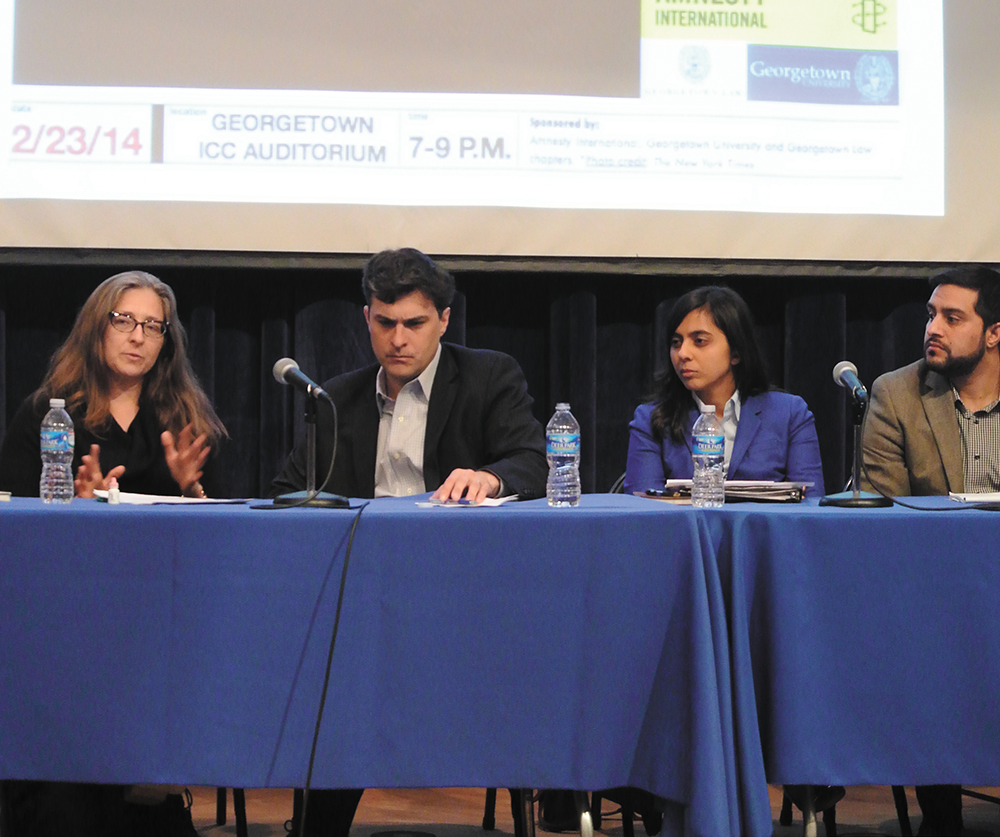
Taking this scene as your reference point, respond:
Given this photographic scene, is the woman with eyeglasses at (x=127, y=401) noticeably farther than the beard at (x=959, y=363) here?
No

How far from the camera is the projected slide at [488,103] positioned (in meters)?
3.36

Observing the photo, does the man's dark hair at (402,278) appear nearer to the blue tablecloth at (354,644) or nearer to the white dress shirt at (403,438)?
the white dress shirt at (403,438)

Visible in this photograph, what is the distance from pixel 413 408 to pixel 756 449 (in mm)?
934

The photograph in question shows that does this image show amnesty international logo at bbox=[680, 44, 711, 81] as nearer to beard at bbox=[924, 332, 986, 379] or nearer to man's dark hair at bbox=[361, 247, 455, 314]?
beard at bbox=[924, 332, 986, 379]

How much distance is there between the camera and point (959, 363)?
2.69 meters

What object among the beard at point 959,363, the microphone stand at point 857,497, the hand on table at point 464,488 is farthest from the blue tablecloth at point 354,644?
the beard at point 959,363

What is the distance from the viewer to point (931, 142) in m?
3.53

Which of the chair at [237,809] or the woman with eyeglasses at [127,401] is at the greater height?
the woman with eyeglasses at [127,401]

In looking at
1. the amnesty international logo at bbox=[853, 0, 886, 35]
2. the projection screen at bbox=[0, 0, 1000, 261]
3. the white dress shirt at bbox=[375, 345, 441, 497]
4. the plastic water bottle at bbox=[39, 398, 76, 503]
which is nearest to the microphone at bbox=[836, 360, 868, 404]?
the white dress shirt at bbox=[375, 345, 441, 497]

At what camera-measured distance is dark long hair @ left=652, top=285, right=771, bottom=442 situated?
111 inches

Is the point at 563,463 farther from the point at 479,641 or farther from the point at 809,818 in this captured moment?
the point at 809,818

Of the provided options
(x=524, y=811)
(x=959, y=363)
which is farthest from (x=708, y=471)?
(x=959, y=363)

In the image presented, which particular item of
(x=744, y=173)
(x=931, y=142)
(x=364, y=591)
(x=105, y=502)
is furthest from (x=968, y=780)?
(x=931, y=142)

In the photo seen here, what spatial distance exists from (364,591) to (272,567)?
0.51 feet
